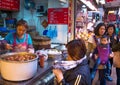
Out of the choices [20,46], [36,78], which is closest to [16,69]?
[36,78]

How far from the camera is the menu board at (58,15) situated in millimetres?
5225

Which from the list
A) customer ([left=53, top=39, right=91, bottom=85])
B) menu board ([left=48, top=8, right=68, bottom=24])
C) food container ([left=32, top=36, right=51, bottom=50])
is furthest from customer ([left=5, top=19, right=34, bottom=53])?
menu board ([left=48, top=8, right=68, bottom=24])

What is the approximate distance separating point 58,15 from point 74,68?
3.74m

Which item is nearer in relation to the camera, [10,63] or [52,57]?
[10,63]

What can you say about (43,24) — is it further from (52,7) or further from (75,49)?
(75,49)

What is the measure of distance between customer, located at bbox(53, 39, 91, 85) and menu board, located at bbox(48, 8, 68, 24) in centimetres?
350

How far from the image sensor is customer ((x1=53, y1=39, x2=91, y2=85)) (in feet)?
5.52

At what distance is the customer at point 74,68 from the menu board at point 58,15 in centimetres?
350

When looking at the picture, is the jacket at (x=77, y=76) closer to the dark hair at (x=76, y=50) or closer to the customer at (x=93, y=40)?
the dark hair at (x=76, y=50)

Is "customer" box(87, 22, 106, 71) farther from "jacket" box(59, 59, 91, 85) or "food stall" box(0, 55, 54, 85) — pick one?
"jacket" box(59, 59, 91, 85)

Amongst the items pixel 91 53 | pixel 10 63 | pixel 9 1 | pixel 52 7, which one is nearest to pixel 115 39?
pixel 91 53

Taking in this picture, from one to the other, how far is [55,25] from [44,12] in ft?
3.82

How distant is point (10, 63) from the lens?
168 cm

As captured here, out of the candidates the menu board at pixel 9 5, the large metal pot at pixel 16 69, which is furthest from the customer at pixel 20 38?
the menu board at pixel 9 5
